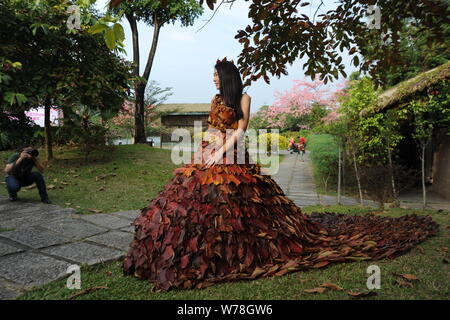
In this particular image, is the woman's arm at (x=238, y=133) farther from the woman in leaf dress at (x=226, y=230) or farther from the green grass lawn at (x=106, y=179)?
the green grass lawn at (x=106, y=179)

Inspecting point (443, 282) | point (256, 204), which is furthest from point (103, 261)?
point (443, 282)

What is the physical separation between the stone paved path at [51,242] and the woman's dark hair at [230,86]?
2108 millimetres

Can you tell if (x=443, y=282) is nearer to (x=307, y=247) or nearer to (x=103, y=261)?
(x=307, y=247)

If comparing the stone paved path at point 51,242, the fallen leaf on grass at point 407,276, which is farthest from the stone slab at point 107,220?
the fallen leaf on grass at point 407,276

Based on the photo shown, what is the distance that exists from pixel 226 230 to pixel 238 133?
40.4 inches

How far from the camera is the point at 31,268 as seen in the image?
3326 mm

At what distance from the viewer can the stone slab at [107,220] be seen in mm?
5085

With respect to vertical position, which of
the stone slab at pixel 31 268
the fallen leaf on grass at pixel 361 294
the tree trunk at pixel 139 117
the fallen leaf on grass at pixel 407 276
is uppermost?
the tree trunk at pixel 139 117

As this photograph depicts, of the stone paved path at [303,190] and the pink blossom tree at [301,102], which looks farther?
the pink blossom tree at [301,102]

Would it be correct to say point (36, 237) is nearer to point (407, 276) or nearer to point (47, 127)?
point (407, 276)

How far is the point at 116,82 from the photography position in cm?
1079

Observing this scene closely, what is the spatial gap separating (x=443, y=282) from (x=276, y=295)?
145cm

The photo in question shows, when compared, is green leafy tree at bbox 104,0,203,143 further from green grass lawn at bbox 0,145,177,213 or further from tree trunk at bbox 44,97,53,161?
tree trunk at bbox 44,97,53,161

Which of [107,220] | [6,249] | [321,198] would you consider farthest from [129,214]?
[321,198]
